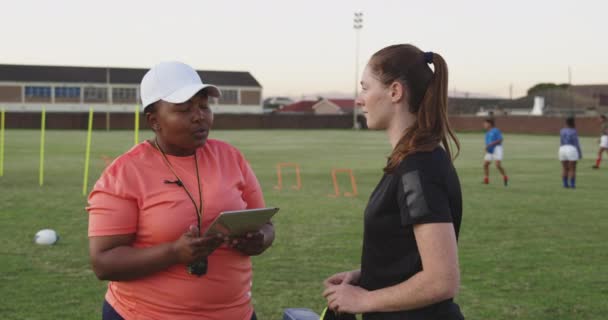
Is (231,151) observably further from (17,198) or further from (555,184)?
(555,184)

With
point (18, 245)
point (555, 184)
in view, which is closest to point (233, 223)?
point (18, 245)

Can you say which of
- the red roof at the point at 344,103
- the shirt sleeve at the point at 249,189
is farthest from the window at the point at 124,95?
the shirt sleeve at the point at 249,189

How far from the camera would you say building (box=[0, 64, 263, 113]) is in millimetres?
106125

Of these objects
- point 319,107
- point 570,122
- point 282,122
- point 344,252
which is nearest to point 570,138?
point 570,122

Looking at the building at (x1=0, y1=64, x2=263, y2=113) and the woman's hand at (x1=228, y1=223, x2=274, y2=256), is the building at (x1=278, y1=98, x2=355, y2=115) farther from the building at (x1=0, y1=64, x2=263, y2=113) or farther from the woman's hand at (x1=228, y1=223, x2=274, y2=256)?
the woman's hand at (x1=228, y1=223, x2=274, y2=256)

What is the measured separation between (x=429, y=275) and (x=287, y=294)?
5159mm

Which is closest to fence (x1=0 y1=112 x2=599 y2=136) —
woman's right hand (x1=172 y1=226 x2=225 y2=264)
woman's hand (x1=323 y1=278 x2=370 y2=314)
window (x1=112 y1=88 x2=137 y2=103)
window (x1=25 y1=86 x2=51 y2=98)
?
window (x1=112 y1=88 x2=137 y2=103)

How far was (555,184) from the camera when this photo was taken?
2034cm

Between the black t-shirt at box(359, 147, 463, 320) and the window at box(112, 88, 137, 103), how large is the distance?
112 m

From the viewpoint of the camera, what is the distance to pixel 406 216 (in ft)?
8.01

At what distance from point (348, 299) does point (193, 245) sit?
2.28ft

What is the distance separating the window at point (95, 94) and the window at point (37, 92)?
532 cm

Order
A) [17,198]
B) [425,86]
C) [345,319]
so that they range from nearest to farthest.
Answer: [425,86] < [345,319] < [17,198]

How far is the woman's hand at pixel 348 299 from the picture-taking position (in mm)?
2619
